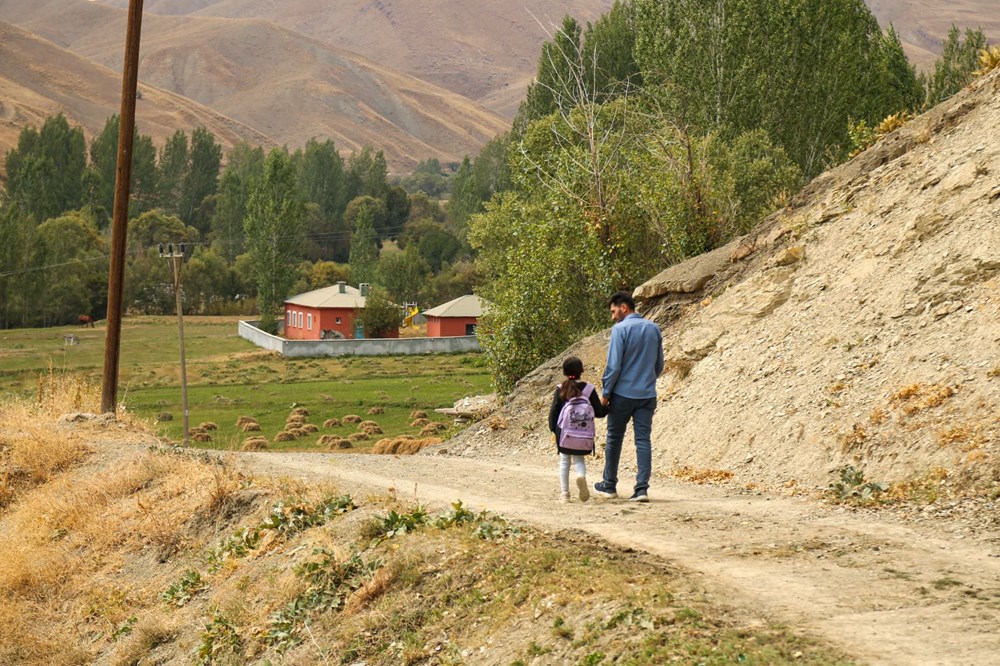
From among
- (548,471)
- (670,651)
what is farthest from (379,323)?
(670,651)

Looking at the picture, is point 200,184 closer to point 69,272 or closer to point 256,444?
point 69,272

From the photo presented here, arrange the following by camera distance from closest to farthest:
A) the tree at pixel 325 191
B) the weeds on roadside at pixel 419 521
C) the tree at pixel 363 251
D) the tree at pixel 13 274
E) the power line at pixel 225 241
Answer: the weeds on roadside at pixel 419 521
the power line at pixel 225 241
the tree at pixel 13 274
the tree at pixel 363 251
the tree at pixel 325 191

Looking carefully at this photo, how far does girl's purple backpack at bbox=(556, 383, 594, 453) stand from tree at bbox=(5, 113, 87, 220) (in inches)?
4766

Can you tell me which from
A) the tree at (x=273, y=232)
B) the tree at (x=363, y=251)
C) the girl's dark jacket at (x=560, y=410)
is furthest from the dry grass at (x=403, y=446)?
the tree at (x=363, y=251)

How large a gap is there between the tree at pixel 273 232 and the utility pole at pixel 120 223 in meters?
76.3

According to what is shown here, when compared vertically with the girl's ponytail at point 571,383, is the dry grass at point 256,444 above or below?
below

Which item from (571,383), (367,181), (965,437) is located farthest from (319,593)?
(367,181)

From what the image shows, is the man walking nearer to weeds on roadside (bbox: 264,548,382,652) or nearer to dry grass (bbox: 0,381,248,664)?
weeds on roadside (bbox: 264,548,382,652)

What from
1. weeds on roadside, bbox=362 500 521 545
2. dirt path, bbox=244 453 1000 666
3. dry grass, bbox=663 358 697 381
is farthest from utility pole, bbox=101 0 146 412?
weeds on roadside, bbox=362 500 521 545

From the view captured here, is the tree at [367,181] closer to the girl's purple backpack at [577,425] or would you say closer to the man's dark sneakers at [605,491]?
the man's dark sneakers at [605,491]

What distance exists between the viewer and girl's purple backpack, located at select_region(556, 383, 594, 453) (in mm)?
11023

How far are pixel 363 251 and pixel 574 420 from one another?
113 metres

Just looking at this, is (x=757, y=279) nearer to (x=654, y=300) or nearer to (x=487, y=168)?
(x=654, y=300)

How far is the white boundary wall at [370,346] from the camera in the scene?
269 feet
